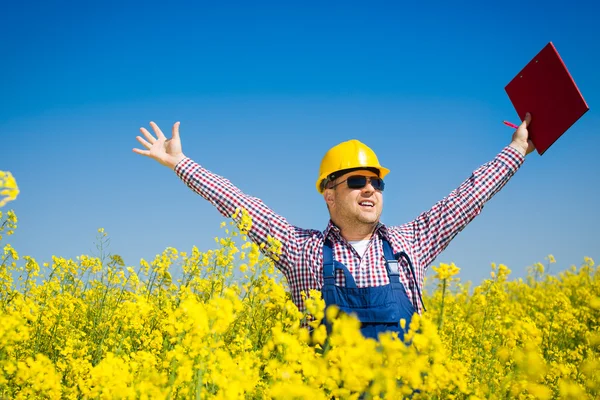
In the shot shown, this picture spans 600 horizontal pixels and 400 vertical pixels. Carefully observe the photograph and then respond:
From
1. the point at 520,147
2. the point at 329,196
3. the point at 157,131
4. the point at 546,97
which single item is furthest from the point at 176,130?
the point at 546,97

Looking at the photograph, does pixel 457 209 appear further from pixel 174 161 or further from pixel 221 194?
pixel 174 161

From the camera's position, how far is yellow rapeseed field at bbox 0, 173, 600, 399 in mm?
1759

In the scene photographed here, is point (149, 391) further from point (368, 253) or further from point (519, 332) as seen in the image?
point (519, 332)

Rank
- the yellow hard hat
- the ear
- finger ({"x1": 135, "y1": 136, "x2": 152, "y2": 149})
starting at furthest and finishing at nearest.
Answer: finger ({"x1": 135, "y1": 136, "x2": 152, "y2": 149}) < the ear < the yellow hard hat

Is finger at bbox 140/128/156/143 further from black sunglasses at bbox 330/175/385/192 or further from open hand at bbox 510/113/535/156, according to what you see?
open hand at bbox 510/113/535/156

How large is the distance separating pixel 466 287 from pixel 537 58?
6.26m

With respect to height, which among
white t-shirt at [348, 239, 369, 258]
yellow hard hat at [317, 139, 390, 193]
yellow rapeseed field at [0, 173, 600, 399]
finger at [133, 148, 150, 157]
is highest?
finger at [133, 148, 150, 157]

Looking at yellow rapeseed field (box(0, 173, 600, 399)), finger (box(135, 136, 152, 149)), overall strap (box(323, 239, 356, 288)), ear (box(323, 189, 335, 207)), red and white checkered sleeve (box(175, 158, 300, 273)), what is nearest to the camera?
yellow rapeseed field (box(0, 173, 600, 399))

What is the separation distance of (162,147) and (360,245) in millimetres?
1797

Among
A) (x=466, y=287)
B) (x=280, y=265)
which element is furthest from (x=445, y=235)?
(x=466, y=287)

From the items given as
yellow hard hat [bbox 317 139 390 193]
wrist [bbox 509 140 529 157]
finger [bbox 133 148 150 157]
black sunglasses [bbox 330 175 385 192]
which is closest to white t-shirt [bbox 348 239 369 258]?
black sunglasses [bbox 330 175 385 192]

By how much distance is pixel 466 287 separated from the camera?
9.52 meters

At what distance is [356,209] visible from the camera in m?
3.66

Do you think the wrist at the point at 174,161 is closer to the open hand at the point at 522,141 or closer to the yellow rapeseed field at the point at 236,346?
the yellow rapeseed field at the point at 236,346
